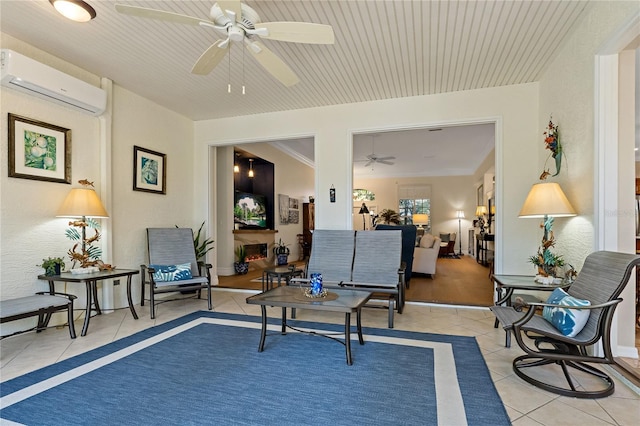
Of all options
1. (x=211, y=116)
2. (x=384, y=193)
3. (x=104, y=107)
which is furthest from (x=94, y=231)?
(x=384, y=193)

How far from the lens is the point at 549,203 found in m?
2.88

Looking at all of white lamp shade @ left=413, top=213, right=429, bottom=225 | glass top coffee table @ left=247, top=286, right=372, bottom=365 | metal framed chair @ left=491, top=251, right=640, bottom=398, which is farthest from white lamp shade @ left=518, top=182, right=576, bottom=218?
white lamp shade @ left=413, top=213, right=429, bottom=225

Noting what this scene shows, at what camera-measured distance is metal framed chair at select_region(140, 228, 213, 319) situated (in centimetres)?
385

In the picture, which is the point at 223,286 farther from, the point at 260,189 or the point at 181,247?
the point at 260,189

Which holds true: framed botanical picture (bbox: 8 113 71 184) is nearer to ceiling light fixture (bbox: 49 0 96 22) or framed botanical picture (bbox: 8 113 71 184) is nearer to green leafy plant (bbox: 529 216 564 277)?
ceiling light fixture (bbox: 49 0 96 22)

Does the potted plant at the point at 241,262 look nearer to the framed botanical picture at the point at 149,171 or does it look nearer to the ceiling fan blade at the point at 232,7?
the framed botanical picture at the point at 149,171

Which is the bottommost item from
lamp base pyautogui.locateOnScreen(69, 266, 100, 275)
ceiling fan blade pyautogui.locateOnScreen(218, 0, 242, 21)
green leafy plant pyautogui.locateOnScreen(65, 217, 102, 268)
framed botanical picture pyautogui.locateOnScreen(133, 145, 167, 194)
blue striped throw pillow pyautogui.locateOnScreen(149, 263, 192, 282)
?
blue striped throw pillow pyautogui.locateOnScreen(149, 263, 192, 282)

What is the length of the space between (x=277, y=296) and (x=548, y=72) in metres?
3.76

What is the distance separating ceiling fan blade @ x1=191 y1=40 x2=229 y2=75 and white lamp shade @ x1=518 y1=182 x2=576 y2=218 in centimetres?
296

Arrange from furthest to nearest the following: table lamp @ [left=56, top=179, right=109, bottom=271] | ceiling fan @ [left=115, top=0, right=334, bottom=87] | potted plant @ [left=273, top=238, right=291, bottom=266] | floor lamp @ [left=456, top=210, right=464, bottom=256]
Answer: floor lamp @ [left=456, top=210, right=464, bottom=256], potted plant @ [left=273, top=238, right=291, bottom=266], table lamp @ [left=56, top=179, right=109, bottom=271], ceiling fan @ [left=115, top=0, right=334, bottom=87]

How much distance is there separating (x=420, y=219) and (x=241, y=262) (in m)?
6.87

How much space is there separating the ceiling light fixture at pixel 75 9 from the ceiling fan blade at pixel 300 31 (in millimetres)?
1465

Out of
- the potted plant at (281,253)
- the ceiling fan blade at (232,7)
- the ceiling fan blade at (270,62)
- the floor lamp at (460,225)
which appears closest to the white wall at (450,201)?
the floor lamp at (460,225)

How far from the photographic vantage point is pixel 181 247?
4.47 meters
